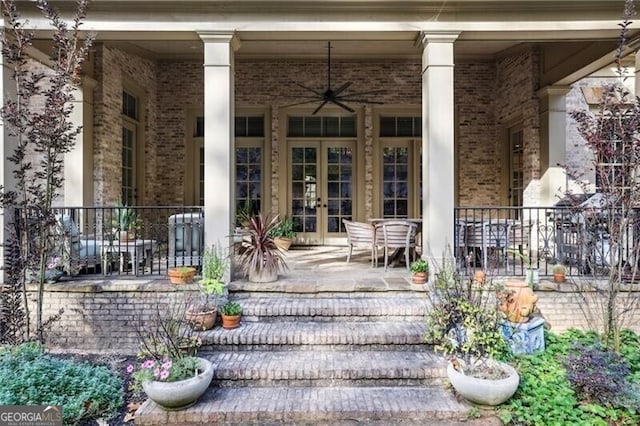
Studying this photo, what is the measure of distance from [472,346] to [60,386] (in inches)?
125

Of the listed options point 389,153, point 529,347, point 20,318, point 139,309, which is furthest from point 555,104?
point 20,318

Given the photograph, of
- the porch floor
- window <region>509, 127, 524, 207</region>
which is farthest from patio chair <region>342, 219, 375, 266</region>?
window <region>509, 127, 524, 207</region>

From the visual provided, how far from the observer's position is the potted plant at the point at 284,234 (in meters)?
7.71

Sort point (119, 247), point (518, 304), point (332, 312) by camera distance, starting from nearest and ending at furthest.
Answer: point (518, 304) < point (332, 312) < point (119, 247)

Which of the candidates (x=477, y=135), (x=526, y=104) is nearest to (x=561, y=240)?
(x=526, y=104)

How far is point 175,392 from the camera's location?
2865 mm

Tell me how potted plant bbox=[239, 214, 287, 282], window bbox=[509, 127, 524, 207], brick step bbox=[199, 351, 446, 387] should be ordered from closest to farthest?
1. brick step bbox=[199, 351, 446, 387]
2. potted plant bbox=[239, 214, 287, 282]
3. window bbox=[509, 127, 524, 207]

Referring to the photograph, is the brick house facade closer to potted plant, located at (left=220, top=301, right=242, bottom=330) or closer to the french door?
the french door

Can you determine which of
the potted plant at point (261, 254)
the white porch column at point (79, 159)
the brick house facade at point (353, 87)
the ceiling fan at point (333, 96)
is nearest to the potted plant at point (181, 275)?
the brick house facade at point (353, 87)

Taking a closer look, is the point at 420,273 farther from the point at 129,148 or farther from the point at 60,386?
the point at 129,148

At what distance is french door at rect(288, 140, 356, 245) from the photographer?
8.29 meters

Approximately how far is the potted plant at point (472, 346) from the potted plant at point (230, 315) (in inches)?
69.1

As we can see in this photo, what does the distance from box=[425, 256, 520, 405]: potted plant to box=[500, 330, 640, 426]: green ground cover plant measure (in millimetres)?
179

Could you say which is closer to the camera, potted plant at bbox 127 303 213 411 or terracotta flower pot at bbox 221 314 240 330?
potted plant at bbox 127 303 213 411
